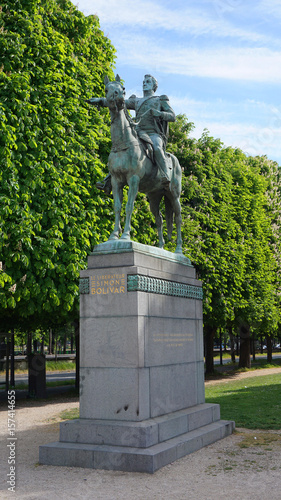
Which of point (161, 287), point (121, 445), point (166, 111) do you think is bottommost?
point (121, 445)

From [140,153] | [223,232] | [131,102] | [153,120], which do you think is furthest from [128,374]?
[223,232]

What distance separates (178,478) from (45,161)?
11.5 m

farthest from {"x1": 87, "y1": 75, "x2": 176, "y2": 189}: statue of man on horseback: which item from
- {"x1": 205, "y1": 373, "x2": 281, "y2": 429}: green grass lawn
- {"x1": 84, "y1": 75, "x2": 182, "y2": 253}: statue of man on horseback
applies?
{"x1": 205, "y1": 373, "x2": 281, "y2": 429}: green grass lawn

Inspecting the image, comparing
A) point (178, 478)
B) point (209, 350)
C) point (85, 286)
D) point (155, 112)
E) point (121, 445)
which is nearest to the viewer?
point (178, 478)

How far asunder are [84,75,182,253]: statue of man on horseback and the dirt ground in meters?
4.44

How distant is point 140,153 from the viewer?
36.0ft

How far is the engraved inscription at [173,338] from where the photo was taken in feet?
33.9

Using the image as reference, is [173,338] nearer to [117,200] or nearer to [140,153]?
[117,200]

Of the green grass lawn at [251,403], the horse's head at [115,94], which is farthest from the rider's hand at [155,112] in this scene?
the green grass lawn at [251,403]

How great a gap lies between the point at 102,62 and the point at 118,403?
16162 millimetres

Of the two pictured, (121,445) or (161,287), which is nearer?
(121,445)

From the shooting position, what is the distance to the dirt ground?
24.4ft

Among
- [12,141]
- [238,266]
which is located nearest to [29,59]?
[12,141]

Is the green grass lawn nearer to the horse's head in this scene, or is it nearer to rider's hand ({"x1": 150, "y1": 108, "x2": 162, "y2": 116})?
rider's hand ({"x1": 150, "y1": 108, "x2": 162, "y2": 116})
